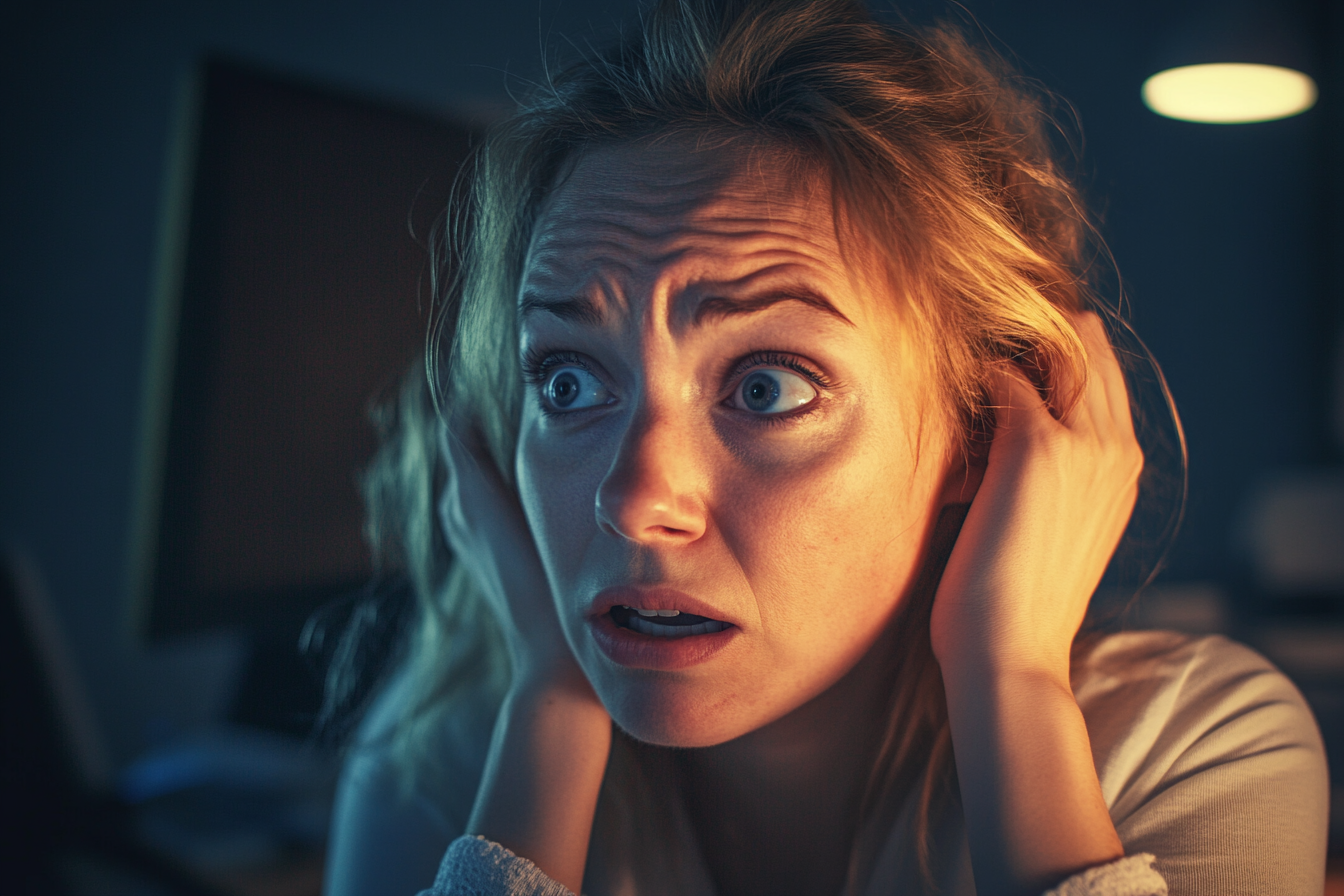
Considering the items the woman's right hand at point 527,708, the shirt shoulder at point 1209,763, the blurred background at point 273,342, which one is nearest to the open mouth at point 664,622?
the woman's right hand at point 527,708

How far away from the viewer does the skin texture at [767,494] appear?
71cm

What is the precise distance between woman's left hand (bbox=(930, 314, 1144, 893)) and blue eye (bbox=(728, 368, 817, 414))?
20 cm

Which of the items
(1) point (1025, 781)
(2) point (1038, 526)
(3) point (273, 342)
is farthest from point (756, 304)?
(3) point (273, 342)

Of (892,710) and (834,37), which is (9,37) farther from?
(892,710)

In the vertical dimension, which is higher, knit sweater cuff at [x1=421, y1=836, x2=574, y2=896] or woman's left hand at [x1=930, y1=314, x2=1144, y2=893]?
woman's left hand at [x1=930, y1=314, x2=1144, y2=893]

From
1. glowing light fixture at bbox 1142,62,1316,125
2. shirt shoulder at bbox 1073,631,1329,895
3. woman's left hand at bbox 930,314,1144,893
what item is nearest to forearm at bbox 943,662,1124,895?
woman's left hand at bbox 930,314,1144,893

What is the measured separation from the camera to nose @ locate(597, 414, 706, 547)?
0.69 m

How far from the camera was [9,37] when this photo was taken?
6.17 feet

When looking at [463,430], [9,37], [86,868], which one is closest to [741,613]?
[463,430]

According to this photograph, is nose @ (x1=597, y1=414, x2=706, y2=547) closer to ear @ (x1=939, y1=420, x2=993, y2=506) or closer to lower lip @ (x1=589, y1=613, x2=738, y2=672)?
lower lip @ (x1=589, y1=613, x2=738, y2=672)

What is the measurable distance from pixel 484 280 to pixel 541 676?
17.2 inches

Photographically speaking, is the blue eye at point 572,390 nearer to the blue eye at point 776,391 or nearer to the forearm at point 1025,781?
the blue eye at point 776,391

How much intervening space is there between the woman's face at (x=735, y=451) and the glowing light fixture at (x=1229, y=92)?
1853mm

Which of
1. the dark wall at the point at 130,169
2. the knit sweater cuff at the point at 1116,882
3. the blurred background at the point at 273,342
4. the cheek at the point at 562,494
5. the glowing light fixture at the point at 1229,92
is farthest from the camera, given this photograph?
the glowing light fixture at the point at 1229,92
